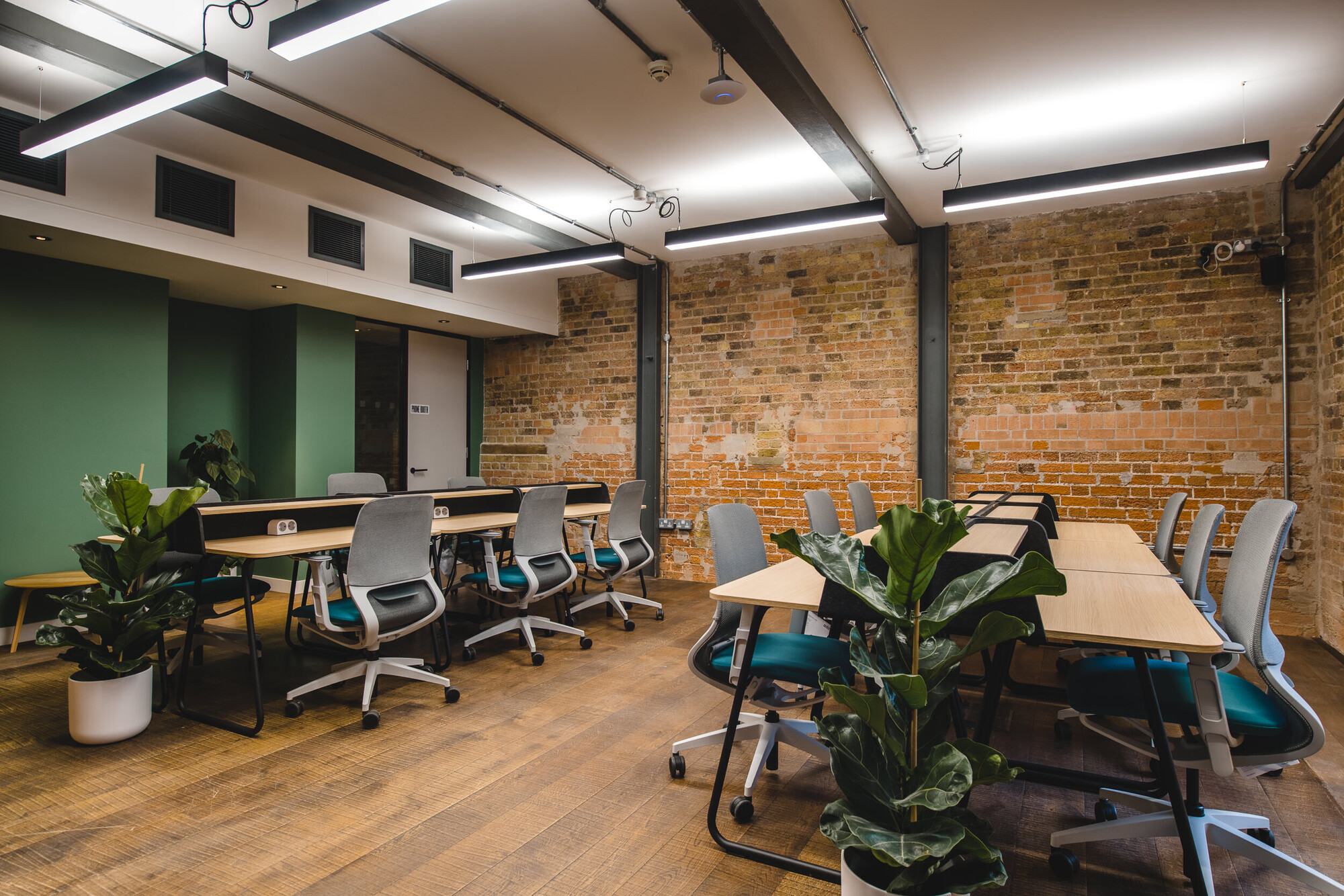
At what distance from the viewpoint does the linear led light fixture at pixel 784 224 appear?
4395mm

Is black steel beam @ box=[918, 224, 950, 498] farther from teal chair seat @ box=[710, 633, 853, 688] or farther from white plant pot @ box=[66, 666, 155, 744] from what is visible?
white plant pot @ box=[66, 666, 155, 744]

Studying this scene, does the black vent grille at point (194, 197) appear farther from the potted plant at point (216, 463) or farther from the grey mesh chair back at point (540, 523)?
the grey mesh chair back at point (540, 523)

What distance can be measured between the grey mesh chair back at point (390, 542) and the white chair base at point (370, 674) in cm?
48

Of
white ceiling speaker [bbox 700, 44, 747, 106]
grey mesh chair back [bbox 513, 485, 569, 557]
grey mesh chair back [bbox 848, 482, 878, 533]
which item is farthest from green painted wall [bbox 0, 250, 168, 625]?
grey mesh chair back [bbox 848, 482, 878, 533]

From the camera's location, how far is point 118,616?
287 centimetres

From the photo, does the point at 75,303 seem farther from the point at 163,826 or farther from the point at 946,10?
the point at 946,10

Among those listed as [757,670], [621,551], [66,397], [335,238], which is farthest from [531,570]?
[66,397]

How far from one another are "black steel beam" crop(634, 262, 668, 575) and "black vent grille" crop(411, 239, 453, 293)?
1829 millimetres

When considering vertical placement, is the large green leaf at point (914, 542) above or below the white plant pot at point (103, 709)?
above

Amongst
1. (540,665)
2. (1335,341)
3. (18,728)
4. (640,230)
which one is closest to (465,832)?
(540,665)

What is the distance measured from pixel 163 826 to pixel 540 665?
198 cm

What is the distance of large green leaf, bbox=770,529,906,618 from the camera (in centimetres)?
145

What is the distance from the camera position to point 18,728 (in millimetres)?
2992

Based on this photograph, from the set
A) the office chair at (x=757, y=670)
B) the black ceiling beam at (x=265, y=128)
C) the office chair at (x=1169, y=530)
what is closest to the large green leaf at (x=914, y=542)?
the office chair at (x=757, y=670)
